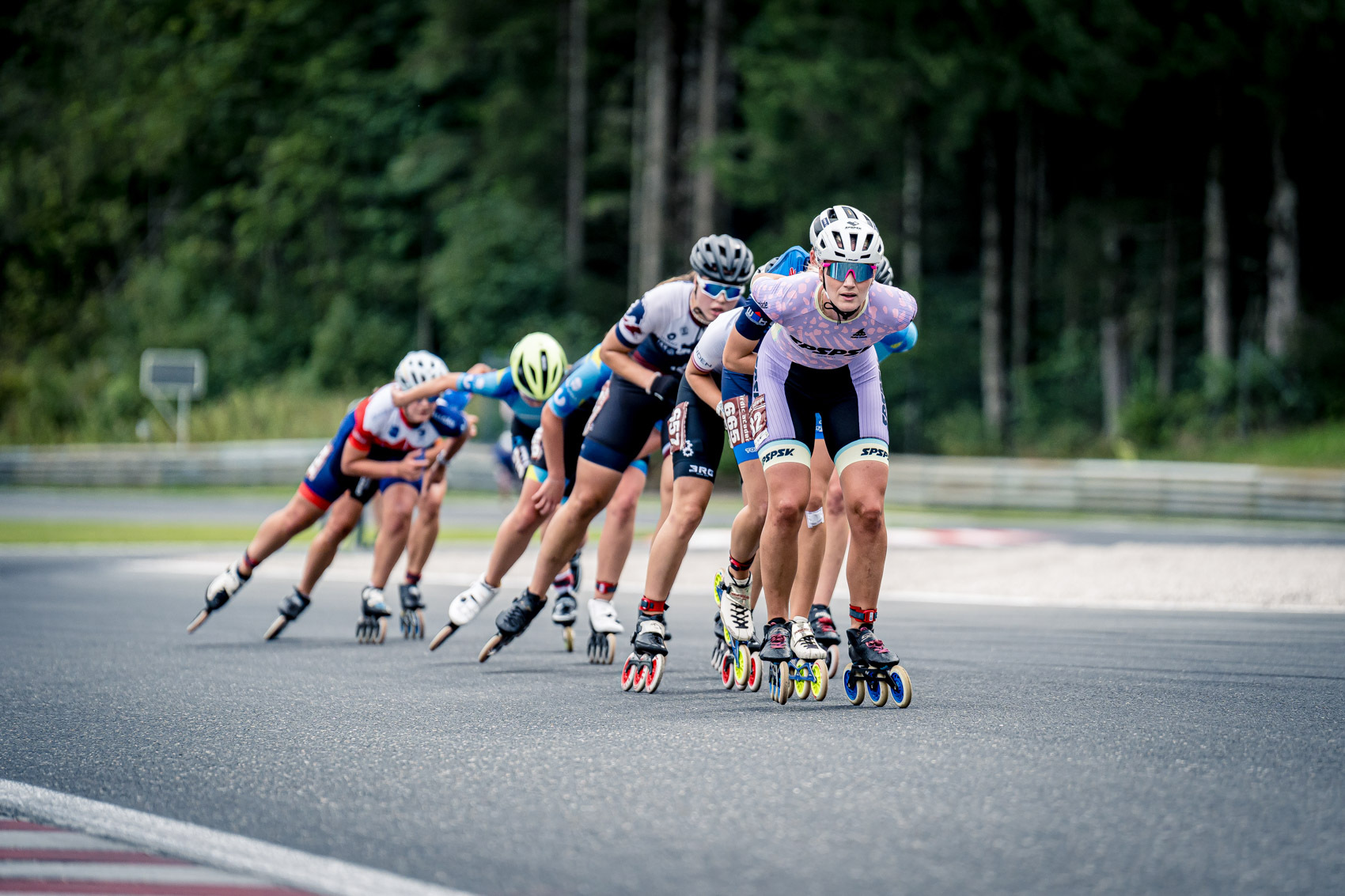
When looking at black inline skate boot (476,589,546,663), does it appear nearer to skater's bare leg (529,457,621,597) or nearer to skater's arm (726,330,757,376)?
skater's bare leg (529,457,621,597)

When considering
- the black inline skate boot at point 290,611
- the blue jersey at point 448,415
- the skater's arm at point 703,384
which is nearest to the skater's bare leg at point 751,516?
the skater's arm at point 703,384

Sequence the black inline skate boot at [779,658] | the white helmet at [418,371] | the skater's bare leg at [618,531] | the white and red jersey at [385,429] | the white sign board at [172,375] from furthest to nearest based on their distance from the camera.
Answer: the white sign board at [172,375] < the white and red jersey at [385,429] < the white helmet at [418,371] < the skater's bare leg at [618,531] < the black inline skate boot at [779,658]

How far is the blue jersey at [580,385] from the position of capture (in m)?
8.62

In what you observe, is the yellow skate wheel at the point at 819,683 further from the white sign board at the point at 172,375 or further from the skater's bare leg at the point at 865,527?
the white sign board at the point at 172,375

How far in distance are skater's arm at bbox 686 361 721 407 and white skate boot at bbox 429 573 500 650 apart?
6.40 feet

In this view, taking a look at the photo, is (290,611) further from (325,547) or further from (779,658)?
(779,658)

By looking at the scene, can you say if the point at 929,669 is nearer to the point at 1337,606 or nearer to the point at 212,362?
the point at 1337,606

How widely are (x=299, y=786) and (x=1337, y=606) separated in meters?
8.92

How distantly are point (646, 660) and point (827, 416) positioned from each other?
1399mm

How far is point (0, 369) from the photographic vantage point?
4694 centimetres

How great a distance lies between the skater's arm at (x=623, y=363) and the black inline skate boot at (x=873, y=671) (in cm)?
191

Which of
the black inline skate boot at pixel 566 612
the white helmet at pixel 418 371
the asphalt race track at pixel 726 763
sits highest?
the white helmet at pixel 418 371

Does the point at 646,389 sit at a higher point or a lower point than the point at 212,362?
lower

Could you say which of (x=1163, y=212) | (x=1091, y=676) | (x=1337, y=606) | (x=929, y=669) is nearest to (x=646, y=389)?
(x=929, y=669)
